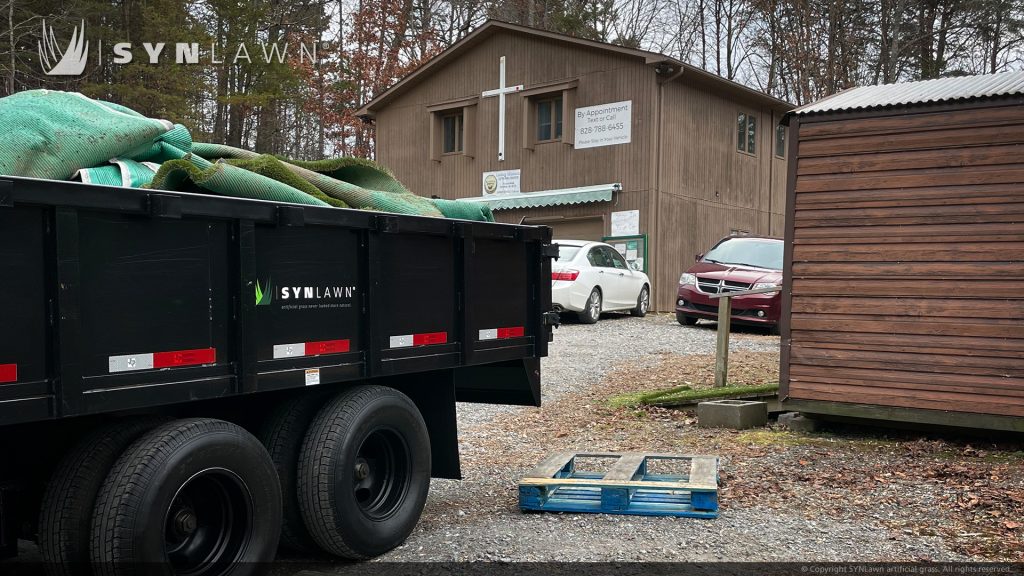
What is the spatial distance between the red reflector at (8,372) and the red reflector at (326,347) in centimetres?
158

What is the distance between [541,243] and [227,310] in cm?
285

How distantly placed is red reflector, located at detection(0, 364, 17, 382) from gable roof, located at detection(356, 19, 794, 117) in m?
20.0

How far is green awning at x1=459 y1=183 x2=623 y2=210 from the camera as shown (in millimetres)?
23062

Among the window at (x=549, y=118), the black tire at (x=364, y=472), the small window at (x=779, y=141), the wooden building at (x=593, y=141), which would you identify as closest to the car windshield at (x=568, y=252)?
the wooden building at (x=593, y=141)

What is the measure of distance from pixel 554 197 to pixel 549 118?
234 centimetres

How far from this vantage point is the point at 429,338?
559 centimetres

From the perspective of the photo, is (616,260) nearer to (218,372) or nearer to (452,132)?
(452,132)

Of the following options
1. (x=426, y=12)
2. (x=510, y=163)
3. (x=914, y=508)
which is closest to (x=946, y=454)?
(x=914, y=508)

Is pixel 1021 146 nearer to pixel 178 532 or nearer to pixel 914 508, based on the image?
pixel 914 508

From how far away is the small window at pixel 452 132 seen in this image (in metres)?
26.6

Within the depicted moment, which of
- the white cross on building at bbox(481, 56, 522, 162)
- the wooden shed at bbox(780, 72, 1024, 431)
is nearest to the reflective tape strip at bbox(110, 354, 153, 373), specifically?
the wooden shed at bbox(780, 72, 1024, 431)

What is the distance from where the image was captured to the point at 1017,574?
4934 millimetres

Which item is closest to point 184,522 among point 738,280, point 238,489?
point 238,489

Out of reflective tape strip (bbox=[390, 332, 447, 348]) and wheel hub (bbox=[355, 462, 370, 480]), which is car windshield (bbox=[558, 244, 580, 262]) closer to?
reflective tape strip (bbox=[390, 332, 447, 348])
